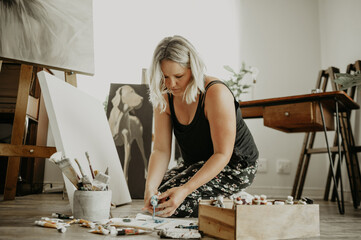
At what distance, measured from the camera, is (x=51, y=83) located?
157cm

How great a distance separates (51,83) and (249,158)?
1027 millimetres

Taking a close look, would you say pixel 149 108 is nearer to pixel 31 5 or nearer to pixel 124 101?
pixel 124 101

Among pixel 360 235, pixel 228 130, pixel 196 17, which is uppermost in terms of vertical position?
pixel 196 17

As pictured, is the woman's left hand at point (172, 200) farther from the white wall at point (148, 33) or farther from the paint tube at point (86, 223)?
the white wall at point (148, 33)

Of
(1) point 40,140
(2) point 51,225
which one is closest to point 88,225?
(2) point 51,225

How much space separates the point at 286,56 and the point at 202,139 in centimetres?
194

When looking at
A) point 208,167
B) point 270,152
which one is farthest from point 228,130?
point 270,152

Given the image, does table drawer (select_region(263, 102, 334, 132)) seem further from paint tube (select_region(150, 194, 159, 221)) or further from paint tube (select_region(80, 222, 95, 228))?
paint tube (select_region(80, 222, 95, 228))

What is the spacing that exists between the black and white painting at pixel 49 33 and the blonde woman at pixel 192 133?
713mm

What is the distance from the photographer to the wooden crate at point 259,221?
2.94 ft

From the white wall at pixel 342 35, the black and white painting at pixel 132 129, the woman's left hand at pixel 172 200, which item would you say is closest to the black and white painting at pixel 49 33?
the black and white painting at pixel 132 129

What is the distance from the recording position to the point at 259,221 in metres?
0.92

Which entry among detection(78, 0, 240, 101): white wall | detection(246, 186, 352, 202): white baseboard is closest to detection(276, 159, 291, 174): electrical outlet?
detection(246, 186, 352, 202): white baseboard

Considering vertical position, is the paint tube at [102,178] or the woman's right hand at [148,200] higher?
the paint tube at [102,178]
